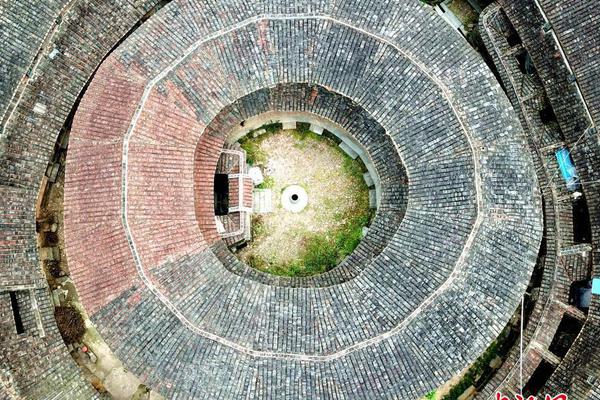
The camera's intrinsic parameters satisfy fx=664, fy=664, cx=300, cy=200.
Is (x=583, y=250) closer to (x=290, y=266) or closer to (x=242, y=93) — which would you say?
(x=290, y=266)

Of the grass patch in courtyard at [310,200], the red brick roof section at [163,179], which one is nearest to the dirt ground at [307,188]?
the grass patch in courtyard at [310,200]

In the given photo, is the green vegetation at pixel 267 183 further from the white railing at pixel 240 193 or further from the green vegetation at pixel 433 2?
the green vegetation at pixel 433 2

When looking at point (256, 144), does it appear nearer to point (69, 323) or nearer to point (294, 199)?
point (294, 199)

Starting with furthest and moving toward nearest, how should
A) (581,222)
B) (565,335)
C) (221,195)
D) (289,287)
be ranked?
1. (221,195)
2. (581,222)
3. (565,335)
4. (289,287)

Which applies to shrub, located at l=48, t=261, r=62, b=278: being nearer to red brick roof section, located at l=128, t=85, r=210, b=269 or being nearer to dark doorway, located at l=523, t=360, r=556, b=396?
red brick roof section, located at l=128, t=85, r=210, b=269

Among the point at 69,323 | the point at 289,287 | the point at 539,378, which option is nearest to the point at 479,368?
the point at 539,378

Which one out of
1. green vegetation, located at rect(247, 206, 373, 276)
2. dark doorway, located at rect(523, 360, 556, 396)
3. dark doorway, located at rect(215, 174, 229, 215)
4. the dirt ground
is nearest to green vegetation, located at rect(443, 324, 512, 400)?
dark doorway, located at rect(523, 360, 556, 396)

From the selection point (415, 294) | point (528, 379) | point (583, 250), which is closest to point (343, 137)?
point (415, 294)
